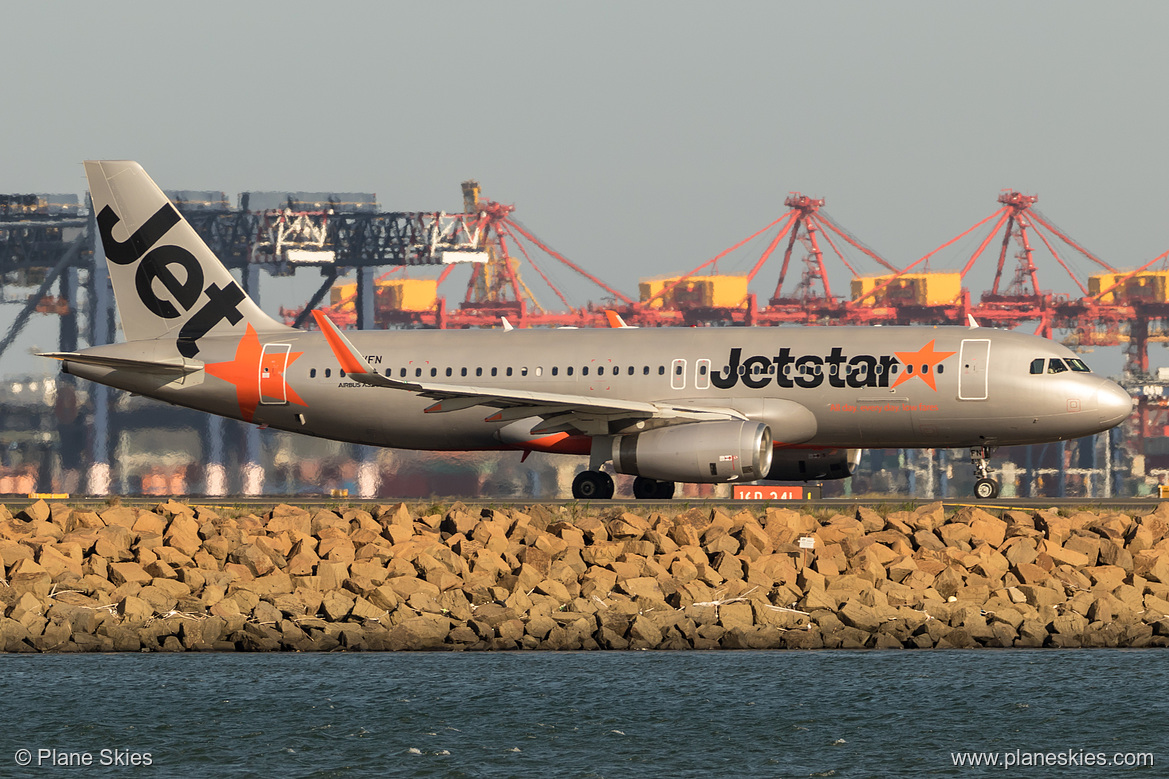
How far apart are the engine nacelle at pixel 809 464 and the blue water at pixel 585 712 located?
13553mm

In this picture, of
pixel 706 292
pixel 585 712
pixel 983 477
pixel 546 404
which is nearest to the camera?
pixel 585 712

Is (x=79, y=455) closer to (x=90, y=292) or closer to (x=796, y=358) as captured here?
(x=90, y=292)

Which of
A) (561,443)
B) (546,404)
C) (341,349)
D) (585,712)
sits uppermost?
(341,349)

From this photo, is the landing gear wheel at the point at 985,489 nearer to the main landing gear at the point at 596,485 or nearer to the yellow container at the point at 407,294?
the main landing gear at the point at 596,485

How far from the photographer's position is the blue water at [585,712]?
17.6m

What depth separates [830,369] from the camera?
110ft

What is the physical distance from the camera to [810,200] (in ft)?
559

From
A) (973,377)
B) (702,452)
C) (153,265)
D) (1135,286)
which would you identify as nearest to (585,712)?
(702,452)

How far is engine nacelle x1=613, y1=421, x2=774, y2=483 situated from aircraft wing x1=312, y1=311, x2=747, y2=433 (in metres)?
0.49

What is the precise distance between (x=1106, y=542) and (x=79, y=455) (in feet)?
290

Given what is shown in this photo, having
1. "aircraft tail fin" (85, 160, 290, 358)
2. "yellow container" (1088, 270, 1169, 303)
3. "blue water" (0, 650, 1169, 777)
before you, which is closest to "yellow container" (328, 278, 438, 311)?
"yellow container" (1088, 270, 1169, 303)

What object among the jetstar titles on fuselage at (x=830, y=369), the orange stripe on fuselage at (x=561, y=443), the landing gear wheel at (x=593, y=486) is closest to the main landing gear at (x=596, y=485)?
the landing gear wheel at (x=593, y=486)

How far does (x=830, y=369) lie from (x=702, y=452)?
3.42 meters

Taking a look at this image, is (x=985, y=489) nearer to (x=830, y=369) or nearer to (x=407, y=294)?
(x=830, y=369)
